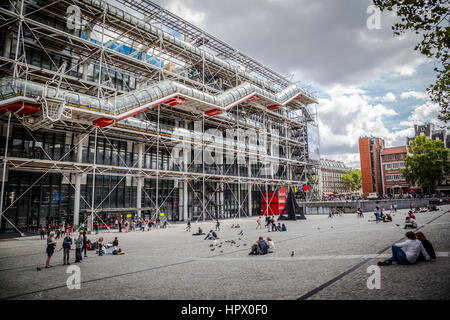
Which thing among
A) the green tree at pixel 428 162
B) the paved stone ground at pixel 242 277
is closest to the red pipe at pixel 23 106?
the paved stone ground at pixel 242 277

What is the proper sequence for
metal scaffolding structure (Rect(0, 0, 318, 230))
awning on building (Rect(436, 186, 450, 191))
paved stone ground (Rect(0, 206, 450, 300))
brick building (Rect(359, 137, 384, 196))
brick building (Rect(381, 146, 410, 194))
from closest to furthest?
paved stone ground (Rect(0, 206, 450, 300)), metal scaffolding structure (Rect(0, 0, 318, 230)), awning on building (Rect(436, 186, 450, 191)), brick building (Rect(381, 146, 410, 194)), brick building (Rect(359, 137, 384, 196))

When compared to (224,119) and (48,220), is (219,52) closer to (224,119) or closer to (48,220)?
(224,119)

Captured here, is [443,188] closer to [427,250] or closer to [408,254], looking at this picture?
[427,250]

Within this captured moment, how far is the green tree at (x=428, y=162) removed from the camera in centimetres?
4375

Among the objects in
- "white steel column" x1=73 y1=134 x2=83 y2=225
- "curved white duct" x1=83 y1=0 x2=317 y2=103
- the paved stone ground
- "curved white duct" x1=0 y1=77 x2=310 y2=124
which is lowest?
the paved stone ground

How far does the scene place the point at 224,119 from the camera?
1238 inches

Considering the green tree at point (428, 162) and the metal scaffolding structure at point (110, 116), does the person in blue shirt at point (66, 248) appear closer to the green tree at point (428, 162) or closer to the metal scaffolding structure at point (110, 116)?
the metal scaffolding structure at point (110, 116)

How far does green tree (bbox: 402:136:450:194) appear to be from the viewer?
43750mm

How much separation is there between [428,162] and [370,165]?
23626 millimetres

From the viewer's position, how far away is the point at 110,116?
1850 cm

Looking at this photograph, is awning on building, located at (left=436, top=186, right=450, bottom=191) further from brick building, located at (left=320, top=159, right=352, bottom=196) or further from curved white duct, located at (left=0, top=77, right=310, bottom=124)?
curved white duct, located at (left=0, top=77, right=310, bottom=124)

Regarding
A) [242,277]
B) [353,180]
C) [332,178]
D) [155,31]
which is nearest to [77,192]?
[155,31]

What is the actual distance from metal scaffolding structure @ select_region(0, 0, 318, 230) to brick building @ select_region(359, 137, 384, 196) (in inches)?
1678

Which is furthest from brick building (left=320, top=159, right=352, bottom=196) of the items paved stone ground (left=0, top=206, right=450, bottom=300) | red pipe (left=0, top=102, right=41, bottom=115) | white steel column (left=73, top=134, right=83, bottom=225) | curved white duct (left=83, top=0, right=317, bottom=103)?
paved stone ground (left=0, top=206, right=450, bottom=300)
